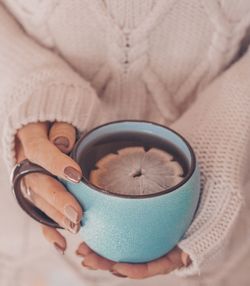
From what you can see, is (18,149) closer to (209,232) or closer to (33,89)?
(33,89)

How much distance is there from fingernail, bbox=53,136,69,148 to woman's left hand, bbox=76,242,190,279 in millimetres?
95

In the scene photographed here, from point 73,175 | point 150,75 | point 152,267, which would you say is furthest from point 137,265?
point 150,75

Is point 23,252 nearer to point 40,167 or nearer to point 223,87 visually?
point 40,167

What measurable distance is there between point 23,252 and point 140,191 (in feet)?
0.60

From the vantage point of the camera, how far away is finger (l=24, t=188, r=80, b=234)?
0.49 metres

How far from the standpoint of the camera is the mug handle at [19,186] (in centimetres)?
48

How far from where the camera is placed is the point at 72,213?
0.47 meters

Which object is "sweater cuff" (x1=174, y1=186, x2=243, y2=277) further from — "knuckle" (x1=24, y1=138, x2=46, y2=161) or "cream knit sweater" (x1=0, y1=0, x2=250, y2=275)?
"knuckle" (x1=24, y1=138, x2=46, y2=161)

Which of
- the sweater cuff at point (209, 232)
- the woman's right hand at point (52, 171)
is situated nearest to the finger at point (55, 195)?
the woman's right hand at point (52, 171)

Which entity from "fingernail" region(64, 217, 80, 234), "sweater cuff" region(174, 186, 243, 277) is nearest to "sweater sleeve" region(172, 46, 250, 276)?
"sweater cuff" region(174, 186, 243, 277)

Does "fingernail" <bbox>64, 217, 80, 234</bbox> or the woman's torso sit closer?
"fingernail" <bbox>64, 217, 80, 234</bbox>

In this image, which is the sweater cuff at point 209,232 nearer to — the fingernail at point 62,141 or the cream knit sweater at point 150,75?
the cream knit sweater at point 150,75

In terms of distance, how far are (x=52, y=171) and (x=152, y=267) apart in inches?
5.2

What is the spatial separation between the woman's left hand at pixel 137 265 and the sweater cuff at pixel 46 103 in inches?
4.9
